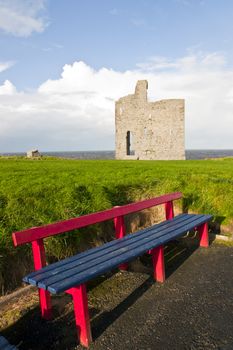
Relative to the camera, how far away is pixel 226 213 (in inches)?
259

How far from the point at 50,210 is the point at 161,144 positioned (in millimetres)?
21700

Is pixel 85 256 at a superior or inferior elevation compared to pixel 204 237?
superior

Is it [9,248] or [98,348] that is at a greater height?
[9,248]

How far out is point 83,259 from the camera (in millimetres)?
3520

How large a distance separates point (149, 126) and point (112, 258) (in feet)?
77.1

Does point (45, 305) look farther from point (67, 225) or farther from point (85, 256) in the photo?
point (67, 225)

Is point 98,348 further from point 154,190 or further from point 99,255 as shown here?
point 154,190

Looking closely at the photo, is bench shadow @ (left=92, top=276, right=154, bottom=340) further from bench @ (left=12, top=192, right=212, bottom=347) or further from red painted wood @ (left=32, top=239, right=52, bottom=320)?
red painted wood @ (left=32, top=239, right=52, bottom=320)

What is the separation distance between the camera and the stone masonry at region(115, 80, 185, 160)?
83.8ft

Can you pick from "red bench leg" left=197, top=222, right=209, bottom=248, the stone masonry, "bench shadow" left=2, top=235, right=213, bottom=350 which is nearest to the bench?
"bench shadow" left=2, top=235, right=213, bottom=350

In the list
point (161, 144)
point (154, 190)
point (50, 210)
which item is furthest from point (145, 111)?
point (50, 210)

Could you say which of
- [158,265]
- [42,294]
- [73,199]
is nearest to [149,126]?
[73,199]

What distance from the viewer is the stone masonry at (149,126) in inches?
1005

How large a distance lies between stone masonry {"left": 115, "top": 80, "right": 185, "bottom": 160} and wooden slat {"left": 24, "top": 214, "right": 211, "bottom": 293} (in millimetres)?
20851
